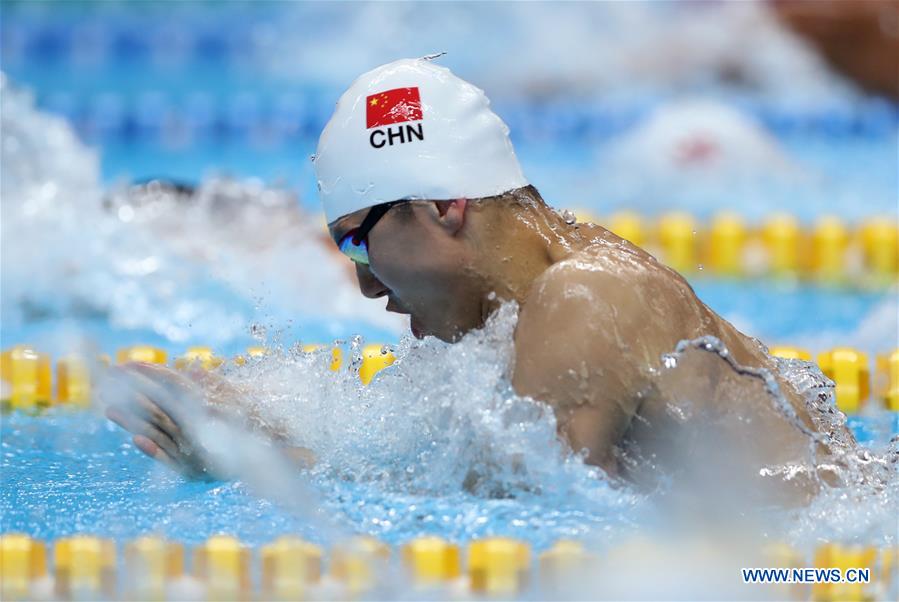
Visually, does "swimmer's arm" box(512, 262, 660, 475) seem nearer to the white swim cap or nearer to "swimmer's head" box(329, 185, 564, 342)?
"swimmer's head" box(329, 185, 564, 342)

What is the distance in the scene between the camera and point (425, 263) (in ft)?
6.81

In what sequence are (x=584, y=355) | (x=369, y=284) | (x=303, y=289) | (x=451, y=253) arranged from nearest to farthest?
1. (x=584, y=355)
2. (x=451, y=253)
3. (x=369, y=284)
4. (x=303, y=289)

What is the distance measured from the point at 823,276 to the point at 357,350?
2.87 metres

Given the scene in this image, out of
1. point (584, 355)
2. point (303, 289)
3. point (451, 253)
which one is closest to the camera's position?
point (584, 355)

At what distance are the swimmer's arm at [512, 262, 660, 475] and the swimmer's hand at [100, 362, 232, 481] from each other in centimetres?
59

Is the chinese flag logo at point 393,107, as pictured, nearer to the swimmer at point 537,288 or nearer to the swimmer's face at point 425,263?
the swimmer at point 537,288

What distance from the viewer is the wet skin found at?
6.52 ft

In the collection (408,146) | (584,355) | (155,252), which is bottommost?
(584,355)

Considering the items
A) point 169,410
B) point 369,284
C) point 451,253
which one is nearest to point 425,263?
point 451,253

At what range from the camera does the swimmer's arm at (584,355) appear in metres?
1.97

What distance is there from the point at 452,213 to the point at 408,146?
14cm

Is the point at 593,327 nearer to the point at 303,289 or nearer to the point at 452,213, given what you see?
the point at 452,213

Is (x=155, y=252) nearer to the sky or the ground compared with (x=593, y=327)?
nearer to the sky

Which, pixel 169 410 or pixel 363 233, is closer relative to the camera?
pixel 363 233
